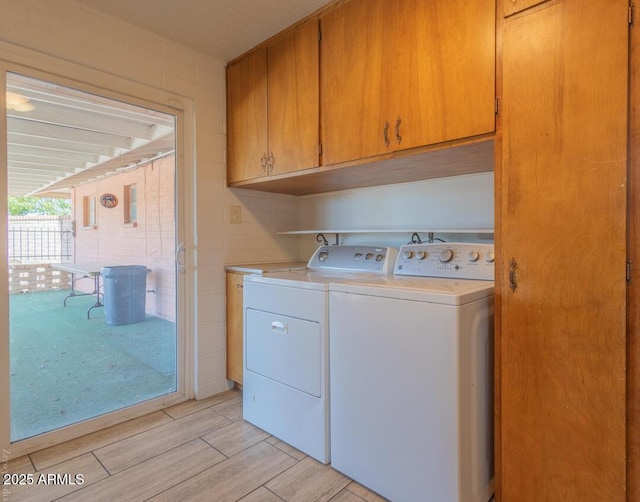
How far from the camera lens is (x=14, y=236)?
69.0 inches

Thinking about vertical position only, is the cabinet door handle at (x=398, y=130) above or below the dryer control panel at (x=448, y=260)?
above

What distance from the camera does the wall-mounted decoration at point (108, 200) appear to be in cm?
212

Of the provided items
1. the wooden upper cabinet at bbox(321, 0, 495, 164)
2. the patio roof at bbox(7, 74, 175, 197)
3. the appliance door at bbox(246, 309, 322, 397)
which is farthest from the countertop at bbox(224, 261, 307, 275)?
the patio roof at bbox(7, 74, 175, 197)

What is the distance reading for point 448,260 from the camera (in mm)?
1760

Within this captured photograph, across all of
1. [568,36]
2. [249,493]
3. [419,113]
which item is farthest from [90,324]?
[568,36]

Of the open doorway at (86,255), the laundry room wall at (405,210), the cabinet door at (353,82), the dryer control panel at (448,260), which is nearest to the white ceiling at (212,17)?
the cabinet door at (353,82)

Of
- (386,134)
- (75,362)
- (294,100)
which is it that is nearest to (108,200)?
(75,362)

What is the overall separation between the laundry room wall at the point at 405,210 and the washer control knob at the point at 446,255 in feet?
0.76

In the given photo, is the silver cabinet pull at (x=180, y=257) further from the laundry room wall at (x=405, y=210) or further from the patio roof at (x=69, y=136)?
the laundry room wall at (x=405, y=210)

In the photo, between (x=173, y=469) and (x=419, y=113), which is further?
(x=173, y=469)

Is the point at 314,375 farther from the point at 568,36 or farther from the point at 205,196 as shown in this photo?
the point at 568,36

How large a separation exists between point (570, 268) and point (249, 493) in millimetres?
1505

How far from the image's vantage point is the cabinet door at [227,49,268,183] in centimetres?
224

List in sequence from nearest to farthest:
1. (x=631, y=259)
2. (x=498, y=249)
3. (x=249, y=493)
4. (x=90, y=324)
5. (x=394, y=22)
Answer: (x=631, y=259), (x=498, y=249), (x=249, y=493), (x=394, y=22), (x=90, y=324)
